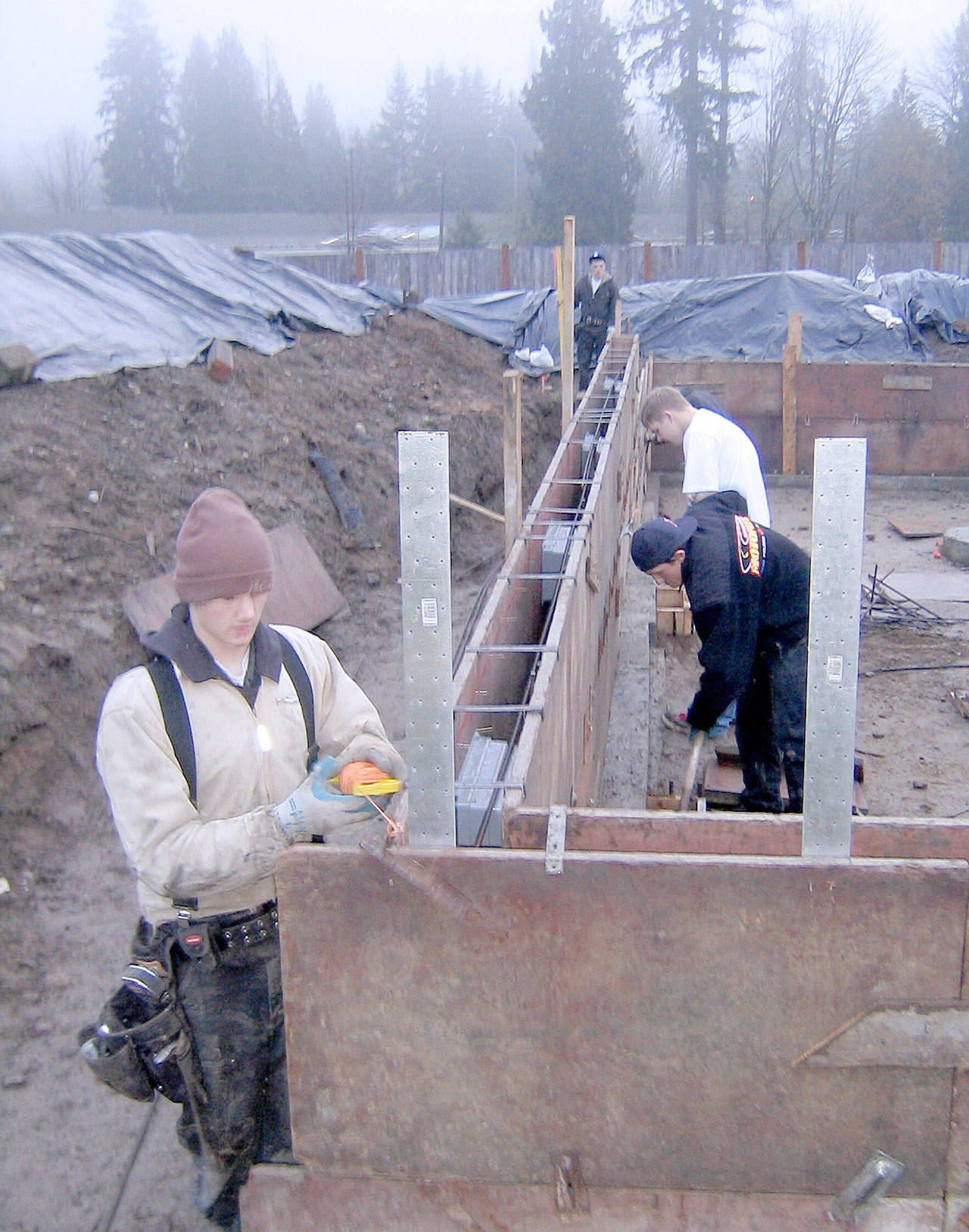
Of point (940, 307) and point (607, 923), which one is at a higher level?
point (940, 307)

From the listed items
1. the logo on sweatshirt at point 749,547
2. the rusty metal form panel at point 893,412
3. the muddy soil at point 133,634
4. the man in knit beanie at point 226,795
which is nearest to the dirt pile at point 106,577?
the muddy soil at point 133,634

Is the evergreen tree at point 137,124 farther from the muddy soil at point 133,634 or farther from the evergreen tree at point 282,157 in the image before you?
the muddy soil at point 133,634

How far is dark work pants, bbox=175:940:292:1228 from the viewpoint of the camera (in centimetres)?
270

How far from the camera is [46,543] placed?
25.3 feet

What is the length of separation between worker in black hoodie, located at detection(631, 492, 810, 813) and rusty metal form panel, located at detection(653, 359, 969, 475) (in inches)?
377

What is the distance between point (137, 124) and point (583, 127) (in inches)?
1057

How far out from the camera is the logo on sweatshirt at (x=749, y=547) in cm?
488

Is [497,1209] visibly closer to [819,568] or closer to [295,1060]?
[295,1060]

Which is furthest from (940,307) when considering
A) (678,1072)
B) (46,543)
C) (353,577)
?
(678,1072)

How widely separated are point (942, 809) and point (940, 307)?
644 inches

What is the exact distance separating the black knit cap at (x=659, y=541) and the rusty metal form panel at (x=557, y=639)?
0.30 meters

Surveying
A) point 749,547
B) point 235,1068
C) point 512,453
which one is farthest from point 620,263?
point 235,1068

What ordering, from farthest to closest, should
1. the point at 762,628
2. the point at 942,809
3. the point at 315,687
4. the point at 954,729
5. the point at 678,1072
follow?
the point at 954,729, the point at 942,809, the point at 762,628, the point at 315,687, the point at 678,1072

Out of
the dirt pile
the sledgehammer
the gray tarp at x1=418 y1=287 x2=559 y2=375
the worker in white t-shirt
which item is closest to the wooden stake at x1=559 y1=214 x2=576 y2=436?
the worker in white t-shirt
